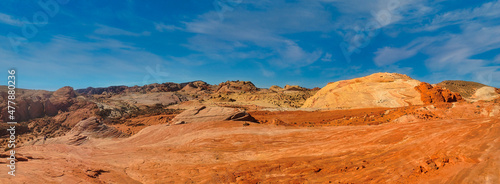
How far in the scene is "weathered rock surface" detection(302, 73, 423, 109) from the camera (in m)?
32.3

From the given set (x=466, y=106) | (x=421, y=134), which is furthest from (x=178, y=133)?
(x=466, y=106)

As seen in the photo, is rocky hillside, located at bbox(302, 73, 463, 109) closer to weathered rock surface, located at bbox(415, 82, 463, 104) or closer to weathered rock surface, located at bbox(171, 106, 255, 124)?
Answer: weathered rock surface, located at bbox(415, 82, 463, 104)

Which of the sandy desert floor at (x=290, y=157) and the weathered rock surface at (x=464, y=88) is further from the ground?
the weathered rock surface at (x=464, y=88)

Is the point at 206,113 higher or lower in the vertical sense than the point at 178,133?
higher

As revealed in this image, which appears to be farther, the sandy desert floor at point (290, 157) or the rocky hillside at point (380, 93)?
the rocky hillside at point (380, 93)

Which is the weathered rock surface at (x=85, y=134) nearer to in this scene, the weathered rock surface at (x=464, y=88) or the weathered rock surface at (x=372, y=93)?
the weathered rock surface at (x=372, y=93)

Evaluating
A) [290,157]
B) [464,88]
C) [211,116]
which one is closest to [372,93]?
[211,116]

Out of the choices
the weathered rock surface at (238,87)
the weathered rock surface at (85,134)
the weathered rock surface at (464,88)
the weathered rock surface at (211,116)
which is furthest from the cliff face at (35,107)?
the weathered rock surface at (464,88)

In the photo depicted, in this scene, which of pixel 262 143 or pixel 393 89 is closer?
pixel 262 143

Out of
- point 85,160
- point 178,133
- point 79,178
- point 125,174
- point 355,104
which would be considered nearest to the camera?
point 79,178

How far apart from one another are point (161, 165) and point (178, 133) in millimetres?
5749

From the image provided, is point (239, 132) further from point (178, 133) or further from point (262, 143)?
point (178, 133)

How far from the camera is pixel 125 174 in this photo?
10.4 metres

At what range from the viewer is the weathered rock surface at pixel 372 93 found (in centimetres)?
3228
